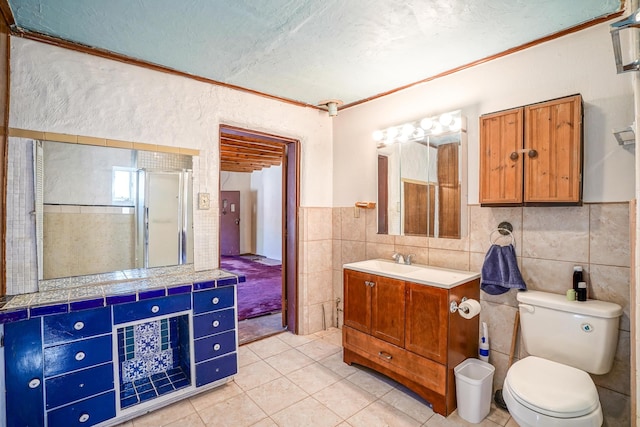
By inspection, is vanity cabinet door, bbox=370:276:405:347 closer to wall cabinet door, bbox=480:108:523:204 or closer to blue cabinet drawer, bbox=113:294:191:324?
wall cabinet door, bbox=480:108:523:204

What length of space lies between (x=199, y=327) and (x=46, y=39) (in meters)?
2.04

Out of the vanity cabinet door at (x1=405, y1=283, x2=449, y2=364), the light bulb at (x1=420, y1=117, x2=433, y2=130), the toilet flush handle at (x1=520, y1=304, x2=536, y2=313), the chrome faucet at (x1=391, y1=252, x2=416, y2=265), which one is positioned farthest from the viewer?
the chrome faucet at (x1=391, y1=252, x2=416, y2=265)

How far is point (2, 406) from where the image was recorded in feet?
4.91

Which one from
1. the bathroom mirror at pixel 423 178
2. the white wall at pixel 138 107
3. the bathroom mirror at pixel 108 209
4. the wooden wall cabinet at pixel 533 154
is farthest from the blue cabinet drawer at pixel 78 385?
the wooden wall cabinet at pixel 533 154

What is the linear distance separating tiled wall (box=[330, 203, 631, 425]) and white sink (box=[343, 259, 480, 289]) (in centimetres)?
10

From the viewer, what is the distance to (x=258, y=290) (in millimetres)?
4703

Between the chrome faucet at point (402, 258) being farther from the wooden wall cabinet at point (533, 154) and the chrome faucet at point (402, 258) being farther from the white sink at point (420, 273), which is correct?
the wooden wall cabinet at point (533, 154)

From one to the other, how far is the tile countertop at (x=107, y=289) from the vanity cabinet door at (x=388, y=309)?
104 centimetres

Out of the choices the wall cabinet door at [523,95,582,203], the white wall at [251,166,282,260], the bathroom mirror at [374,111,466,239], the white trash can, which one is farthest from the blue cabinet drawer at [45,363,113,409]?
the white wall at [251,166,282,260]

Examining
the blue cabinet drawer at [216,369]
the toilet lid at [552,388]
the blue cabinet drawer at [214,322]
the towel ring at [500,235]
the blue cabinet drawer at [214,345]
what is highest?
the towel ring at [500,235]

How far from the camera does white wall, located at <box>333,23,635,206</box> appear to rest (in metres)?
1.70

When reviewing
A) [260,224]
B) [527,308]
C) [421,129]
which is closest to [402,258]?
[527,308]

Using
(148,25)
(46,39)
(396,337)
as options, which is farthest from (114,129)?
(396,337)

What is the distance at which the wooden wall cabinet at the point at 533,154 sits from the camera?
171 centimetres
